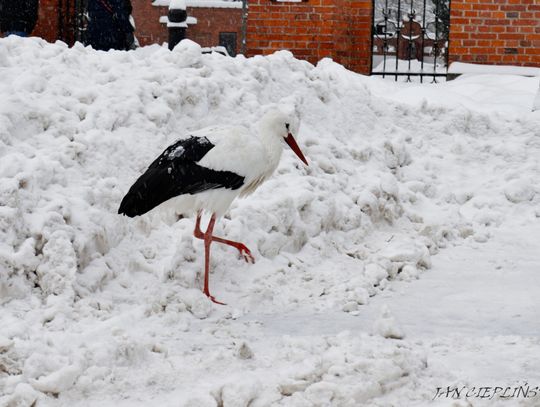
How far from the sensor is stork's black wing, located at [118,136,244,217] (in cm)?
623

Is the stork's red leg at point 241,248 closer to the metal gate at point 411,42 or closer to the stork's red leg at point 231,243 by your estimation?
the stork's red leg at point 231,243

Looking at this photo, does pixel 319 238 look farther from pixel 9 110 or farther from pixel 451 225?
pixel 9 110

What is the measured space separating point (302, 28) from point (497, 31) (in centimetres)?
242

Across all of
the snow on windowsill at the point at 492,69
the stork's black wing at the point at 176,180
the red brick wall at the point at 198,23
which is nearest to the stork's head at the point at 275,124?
the stork's black wing at the point at 176,180

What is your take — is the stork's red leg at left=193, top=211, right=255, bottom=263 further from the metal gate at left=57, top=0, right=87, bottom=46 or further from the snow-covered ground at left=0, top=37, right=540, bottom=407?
the metal gate at left=57, top=0, right=87, bottom=46

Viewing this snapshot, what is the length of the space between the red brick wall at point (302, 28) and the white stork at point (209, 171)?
5517 mm

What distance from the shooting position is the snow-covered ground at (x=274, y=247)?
4.93 m

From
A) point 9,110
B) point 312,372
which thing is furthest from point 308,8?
point 312,372

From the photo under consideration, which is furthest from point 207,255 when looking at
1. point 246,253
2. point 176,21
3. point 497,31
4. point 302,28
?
point 176,21

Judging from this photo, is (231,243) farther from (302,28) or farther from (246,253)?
(302,28)

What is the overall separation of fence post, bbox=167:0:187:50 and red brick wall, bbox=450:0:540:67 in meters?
3.70

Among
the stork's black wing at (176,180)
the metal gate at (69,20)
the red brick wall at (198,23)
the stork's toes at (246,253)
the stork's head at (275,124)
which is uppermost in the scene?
the metal gate at (69,20)

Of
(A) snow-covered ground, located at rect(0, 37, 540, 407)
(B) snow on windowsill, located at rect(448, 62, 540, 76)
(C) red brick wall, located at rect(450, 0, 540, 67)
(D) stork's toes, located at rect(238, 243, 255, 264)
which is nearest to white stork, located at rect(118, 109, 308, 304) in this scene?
(D) stork's toes, located at rect(238, 243, 255, 264)

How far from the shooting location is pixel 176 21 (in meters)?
12.9
